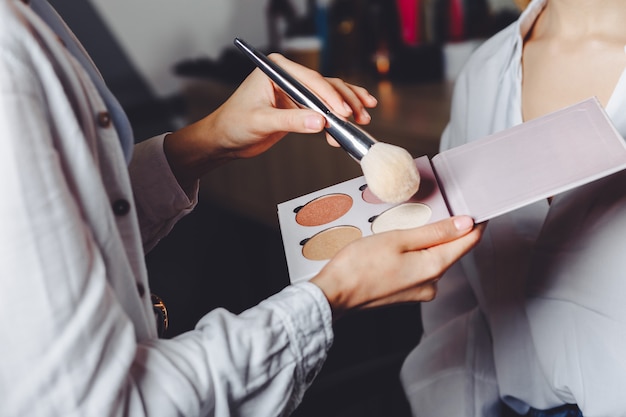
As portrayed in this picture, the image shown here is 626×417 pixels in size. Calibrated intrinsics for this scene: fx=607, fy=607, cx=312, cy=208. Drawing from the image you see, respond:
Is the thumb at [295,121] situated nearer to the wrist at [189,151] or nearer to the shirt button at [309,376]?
the wrist at [189,151]

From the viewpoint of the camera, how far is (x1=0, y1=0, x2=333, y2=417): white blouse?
0.37 m

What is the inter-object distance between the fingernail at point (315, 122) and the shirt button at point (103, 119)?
0.66 ft

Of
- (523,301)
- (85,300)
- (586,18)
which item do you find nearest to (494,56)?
(586,18)

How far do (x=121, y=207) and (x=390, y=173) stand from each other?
22 centimetres

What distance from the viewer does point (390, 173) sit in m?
0.52

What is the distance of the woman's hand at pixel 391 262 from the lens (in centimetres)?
52

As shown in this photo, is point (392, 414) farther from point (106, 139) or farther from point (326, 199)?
point (106, 139)

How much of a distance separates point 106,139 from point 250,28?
67.1 inches

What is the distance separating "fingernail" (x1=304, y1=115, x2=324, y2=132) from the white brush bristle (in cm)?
6

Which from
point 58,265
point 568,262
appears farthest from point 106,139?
point 568,262

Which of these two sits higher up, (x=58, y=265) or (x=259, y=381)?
(x=58, y=265)

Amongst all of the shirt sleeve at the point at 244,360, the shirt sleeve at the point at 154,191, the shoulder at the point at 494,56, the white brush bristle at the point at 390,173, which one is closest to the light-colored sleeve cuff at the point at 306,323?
the shirt sleeve at the point at 244,360

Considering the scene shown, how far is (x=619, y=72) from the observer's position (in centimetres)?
75

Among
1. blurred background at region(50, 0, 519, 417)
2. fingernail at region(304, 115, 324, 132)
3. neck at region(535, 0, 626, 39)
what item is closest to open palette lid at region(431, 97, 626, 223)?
fingernail at region(304, 115, 324, 132)
